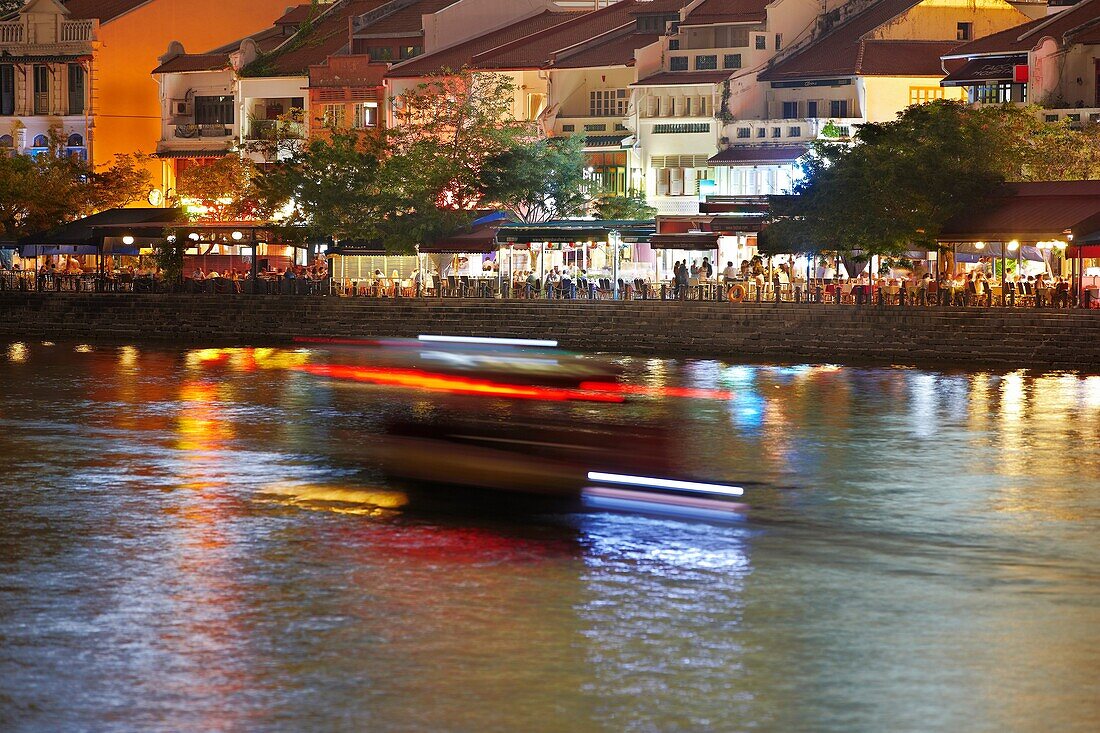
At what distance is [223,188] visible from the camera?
67.5 metres

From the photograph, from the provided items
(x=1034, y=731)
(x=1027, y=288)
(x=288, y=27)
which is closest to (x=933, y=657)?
(x=1034, y=731)

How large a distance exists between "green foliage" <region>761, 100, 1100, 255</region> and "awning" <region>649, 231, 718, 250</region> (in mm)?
1825

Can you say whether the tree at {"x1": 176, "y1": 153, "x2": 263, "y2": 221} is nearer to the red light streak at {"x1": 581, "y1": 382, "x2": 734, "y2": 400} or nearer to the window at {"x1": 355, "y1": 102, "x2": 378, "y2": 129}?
the window at {"x1": 355, "y1": 102, "x2": 378, "y2": 129}

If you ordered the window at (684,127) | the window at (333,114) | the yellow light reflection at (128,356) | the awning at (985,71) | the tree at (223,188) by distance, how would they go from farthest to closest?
the window at (333,114) → the tree at (223,188) → the window at (684,127) → the awning at (985,71) → the yellow light reflection at (128,356)

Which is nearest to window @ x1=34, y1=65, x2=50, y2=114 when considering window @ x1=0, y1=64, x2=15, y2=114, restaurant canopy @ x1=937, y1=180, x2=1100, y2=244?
window @ x1=0, y1=64, x2=15, y2=114

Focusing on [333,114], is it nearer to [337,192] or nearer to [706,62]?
[337,192]

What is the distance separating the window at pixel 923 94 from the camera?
61969 mm

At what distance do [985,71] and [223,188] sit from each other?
97.0 feet

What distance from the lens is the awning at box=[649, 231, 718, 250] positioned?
5103 centimetres

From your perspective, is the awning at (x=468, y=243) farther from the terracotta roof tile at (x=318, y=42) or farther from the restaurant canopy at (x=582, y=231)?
the terracotta roof tile at (x=318, y=42)

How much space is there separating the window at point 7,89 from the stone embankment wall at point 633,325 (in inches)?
898

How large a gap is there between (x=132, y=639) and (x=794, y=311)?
3601 centimetres

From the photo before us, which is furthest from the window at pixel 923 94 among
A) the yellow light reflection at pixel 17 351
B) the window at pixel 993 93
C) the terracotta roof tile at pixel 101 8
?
the terracotta roof tile at pixel 101 8

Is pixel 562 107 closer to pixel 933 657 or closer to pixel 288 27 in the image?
pixel 288 27
